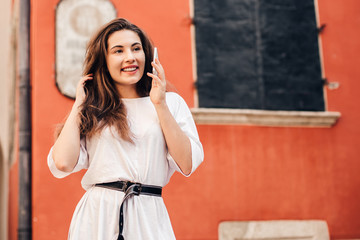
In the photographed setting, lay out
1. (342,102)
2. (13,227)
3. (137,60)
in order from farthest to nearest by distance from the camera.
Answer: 1. (342,102)
2. (13,227)
3. (137,60)

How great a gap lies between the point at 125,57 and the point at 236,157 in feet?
12.8

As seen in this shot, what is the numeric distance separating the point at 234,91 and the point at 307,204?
64.5 inches

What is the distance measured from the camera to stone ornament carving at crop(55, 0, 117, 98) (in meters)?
5.48

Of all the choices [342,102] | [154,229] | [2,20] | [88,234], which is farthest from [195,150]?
[2,20]

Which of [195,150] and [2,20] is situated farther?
[2,20]

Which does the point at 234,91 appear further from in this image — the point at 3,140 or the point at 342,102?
the point at 3,140

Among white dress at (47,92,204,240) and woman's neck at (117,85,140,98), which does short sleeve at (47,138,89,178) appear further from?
woman's neck at (117,85,140,98)

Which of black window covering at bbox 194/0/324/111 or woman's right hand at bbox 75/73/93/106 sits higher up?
black window covering at bbox 194/0/324/111

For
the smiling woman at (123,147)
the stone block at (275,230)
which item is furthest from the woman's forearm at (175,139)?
the stone block at (275,230)

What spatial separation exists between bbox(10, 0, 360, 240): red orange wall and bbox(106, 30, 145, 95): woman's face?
10.6ft

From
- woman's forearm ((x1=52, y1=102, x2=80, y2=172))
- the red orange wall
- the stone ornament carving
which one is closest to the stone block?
the red orange wall

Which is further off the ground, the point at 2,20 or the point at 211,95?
the point at 2,20

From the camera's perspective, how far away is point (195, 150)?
7.20 feet

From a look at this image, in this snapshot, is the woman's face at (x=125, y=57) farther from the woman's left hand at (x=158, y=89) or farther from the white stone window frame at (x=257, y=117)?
the white stone window frame at (x=257, y=117)
